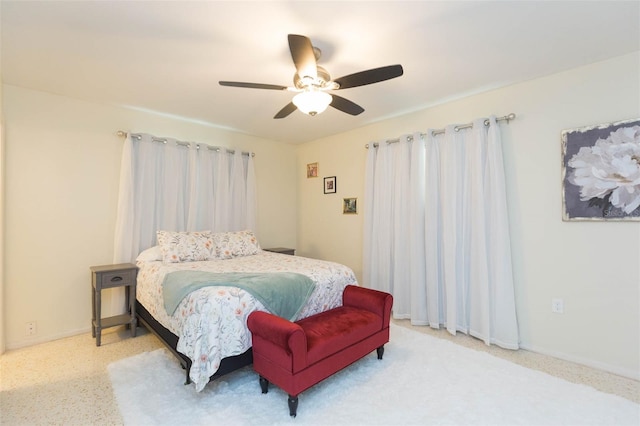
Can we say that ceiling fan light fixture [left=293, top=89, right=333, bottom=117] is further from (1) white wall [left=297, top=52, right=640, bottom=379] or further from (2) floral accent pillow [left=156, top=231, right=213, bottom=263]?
(2) floral accent pillow [left=156, top=231, right=213, bottom=263]

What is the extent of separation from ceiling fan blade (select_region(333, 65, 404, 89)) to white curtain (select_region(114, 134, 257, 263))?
8.40 ft

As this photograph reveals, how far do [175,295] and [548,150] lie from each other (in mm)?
3404

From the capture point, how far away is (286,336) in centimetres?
188

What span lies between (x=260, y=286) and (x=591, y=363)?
9.19ft

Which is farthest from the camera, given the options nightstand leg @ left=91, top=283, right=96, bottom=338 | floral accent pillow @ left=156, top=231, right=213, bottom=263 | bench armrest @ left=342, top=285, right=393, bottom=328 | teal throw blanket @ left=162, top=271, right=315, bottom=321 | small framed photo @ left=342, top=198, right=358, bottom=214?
small framed photo @ left=342, top=198, right=358, bottom=214

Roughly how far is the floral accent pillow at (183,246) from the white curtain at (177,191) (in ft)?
0.99

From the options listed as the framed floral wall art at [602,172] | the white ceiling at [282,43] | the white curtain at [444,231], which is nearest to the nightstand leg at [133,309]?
the white ceiling at [282,43]

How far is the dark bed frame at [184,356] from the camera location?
2.12 m

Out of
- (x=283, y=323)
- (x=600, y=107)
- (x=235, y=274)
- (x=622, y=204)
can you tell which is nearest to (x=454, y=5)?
(x=600, y=107)

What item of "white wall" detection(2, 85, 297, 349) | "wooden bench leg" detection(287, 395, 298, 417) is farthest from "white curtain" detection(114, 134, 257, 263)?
"wooden bench leg" detection(287, 395, 298, 417)

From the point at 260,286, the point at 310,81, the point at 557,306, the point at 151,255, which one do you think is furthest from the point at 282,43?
the point at 557,306

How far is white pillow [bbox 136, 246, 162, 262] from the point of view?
129 inches

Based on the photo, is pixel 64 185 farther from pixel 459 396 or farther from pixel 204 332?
pixel 459 396

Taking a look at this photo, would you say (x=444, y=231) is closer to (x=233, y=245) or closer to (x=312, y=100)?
(x=312, y=100)
